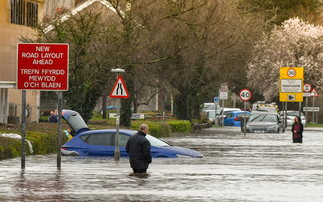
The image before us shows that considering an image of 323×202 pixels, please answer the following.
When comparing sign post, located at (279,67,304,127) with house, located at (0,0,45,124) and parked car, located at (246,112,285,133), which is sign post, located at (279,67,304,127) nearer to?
parked car, located at (246,112,285,133)

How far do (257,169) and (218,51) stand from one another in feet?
80.9

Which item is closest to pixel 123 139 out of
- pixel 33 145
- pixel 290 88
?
pixel 33 145

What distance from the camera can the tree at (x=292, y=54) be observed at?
247 feet

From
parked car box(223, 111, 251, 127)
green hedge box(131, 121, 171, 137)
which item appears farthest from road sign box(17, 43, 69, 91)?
parked car box(223, 111, 251, 127)

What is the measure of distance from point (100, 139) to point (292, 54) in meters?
56.5

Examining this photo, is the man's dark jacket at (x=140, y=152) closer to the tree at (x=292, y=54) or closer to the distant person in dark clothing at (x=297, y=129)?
the distant person in dark clothing at (x=297, y=129)

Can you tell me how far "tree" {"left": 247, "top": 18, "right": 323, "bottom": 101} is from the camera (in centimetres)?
7538

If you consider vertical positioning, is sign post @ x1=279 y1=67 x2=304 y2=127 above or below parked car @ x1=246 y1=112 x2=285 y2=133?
above

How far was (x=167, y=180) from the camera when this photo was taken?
15273mm

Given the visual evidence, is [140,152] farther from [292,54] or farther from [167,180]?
[292,54]

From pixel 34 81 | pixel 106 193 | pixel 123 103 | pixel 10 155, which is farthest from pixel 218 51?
pixel 106 193

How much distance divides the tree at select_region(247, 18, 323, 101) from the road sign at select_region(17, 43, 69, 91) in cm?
5845

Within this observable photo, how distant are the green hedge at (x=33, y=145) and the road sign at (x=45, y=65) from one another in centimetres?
441

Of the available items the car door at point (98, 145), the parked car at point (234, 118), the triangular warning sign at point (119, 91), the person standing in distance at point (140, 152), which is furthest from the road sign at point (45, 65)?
the parked car at point (234, 118)
